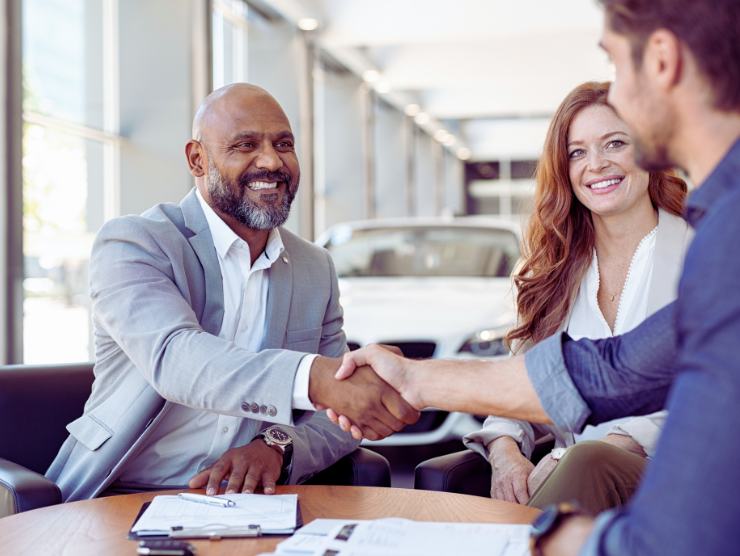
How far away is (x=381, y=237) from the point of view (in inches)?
242

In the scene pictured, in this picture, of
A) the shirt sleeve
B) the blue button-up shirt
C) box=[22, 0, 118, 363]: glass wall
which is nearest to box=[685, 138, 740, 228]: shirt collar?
the blue button-up shirt

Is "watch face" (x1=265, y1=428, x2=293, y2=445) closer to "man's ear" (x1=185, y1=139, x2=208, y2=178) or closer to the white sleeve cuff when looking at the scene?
the white sleeve cuff

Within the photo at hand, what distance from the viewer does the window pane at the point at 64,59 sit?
5.61 m

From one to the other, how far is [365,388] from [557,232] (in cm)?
87

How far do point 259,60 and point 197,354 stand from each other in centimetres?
840

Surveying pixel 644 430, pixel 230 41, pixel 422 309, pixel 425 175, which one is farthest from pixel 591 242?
pixel 425 175

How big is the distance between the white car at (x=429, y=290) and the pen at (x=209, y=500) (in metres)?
2.55

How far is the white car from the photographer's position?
475 cm

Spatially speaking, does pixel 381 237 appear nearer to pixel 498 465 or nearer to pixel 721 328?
pixel 498 465

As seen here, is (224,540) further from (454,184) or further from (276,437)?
(454,184)

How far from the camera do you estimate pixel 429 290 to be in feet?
18.1

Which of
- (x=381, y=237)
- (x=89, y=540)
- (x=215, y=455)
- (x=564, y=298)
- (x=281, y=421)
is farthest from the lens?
(x=381, y=237)

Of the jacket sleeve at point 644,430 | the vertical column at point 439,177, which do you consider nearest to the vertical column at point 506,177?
the vertical column at point 439,177

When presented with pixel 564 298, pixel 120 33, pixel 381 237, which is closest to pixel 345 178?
pixel 120 33
